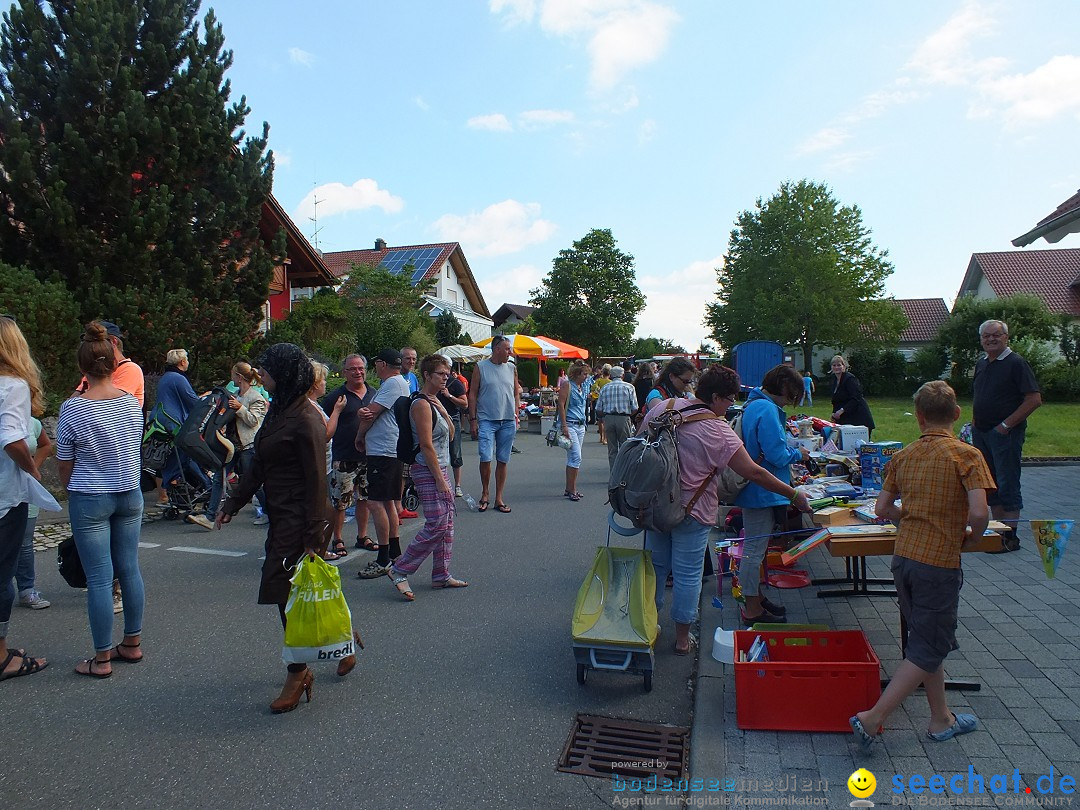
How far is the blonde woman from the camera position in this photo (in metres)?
3.88

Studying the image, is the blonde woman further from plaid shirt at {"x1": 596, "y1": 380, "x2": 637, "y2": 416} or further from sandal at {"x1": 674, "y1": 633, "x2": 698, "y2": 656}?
plaid shirt at {"x1": 596, "y1": 380, "x2": 637, "y2": 416}

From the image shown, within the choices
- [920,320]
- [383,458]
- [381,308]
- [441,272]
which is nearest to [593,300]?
[441,272]

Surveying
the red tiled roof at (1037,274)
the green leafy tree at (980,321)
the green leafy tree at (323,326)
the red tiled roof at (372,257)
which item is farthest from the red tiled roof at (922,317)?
the green leafy tree at (323,326)

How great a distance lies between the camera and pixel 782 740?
135 inches

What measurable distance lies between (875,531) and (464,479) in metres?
8.40

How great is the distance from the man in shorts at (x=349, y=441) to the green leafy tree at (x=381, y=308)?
1678cm

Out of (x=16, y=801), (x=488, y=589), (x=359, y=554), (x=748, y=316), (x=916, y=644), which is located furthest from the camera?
(x=748, y=316)

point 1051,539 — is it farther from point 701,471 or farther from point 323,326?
point 323,326

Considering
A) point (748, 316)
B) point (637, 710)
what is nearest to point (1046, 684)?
point (637, 710)

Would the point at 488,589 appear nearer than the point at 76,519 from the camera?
No

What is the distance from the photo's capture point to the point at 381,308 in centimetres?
2572

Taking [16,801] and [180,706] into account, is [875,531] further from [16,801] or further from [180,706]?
[16,801]

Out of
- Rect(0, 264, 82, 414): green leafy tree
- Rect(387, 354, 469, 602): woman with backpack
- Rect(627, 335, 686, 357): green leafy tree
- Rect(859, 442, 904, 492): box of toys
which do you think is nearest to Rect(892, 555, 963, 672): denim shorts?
Rect(859, 442, 904, 492): box of toys

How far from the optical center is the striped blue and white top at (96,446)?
4.01 m
